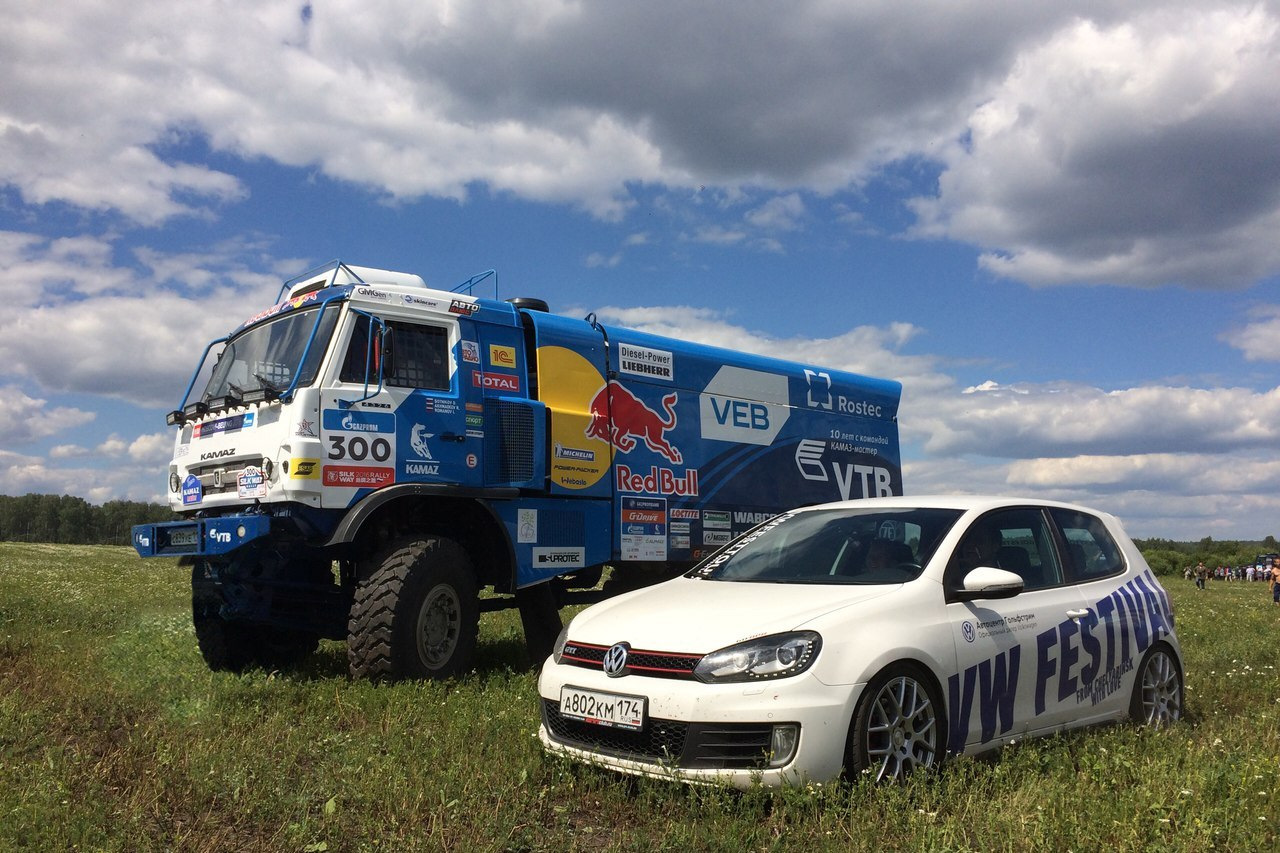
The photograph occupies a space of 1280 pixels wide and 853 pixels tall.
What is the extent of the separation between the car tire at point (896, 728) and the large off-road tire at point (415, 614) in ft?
13.0

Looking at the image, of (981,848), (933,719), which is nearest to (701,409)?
(933,719)

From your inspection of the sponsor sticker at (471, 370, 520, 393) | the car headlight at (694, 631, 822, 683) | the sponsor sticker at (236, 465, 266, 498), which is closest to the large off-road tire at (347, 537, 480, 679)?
the sponsor sticker at (236, 465, 266, 498)

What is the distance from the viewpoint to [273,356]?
27.1 feet

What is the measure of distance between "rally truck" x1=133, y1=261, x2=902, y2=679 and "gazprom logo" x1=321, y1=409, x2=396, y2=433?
0.06 feet

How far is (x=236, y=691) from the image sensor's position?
738 cm

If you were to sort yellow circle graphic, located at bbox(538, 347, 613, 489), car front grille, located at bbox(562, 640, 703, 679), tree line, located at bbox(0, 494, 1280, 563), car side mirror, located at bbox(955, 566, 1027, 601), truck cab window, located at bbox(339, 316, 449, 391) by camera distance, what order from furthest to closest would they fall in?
tree line, located at bbox(0, 494, 1280, 563)
yellow circle graphic, located at bbox(538, 347, 613, 489)
truck cab window, located at bbox(339, 316, 449, 391)
car side mirror, located at bbox(955, 566, 1027, 601)
car front grille, located at bbox(562, 640, 703, 679)

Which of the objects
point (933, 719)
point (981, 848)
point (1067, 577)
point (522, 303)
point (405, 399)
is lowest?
point (981, 848)

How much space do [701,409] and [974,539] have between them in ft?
17.4

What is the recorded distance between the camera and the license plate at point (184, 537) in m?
7.76

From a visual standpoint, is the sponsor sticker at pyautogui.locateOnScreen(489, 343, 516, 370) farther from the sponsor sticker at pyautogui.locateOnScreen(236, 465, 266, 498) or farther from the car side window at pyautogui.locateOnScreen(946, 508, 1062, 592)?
the car side window at pyautogui.locateOnScreen(946, 508, 1062, 592)

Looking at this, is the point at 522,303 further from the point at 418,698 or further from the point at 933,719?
the point at 933,719

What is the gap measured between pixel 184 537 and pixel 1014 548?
240 inches

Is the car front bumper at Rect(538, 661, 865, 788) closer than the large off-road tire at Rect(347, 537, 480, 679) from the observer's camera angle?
Yes

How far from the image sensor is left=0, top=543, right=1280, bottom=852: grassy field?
3969mm
